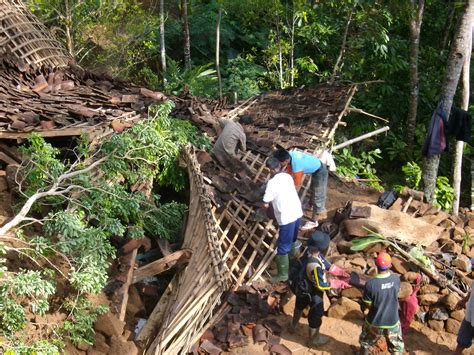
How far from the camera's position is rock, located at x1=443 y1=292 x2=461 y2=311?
4980 millimetres

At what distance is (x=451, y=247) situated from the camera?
5926mm

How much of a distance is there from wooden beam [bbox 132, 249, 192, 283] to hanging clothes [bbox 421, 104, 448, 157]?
4.01 m

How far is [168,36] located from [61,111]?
23.8 ft

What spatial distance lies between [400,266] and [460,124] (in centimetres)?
286

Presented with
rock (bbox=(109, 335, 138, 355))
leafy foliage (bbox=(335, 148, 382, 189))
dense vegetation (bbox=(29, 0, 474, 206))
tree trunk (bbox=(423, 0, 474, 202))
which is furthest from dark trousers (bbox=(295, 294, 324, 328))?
dense vegetation (bbox=(29, 0, 474, 206))

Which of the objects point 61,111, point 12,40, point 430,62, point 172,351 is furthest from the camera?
point 430,62

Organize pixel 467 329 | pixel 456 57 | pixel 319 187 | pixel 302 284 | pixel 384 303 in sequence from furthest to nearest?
pixel 456 57 → pixel 319 187 → pixel 302 284 → pixel 467 329 → pixel 384 303

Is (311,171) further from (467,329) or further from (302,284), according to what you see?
(467,329)

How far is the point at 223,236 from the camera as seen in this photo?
557cm

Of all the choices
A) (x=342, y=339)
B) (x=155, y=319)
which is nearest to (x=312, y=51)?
(x=342, y=339)

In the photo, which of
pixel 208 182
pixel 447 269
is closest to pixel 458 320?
pixel 447 269

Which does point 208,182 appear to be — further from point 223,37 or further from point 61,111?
point 223,37

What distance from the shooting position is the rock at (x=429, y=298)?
16.7ft

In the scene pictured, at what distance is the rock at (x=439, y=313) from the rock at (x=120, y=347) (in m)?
2.95
